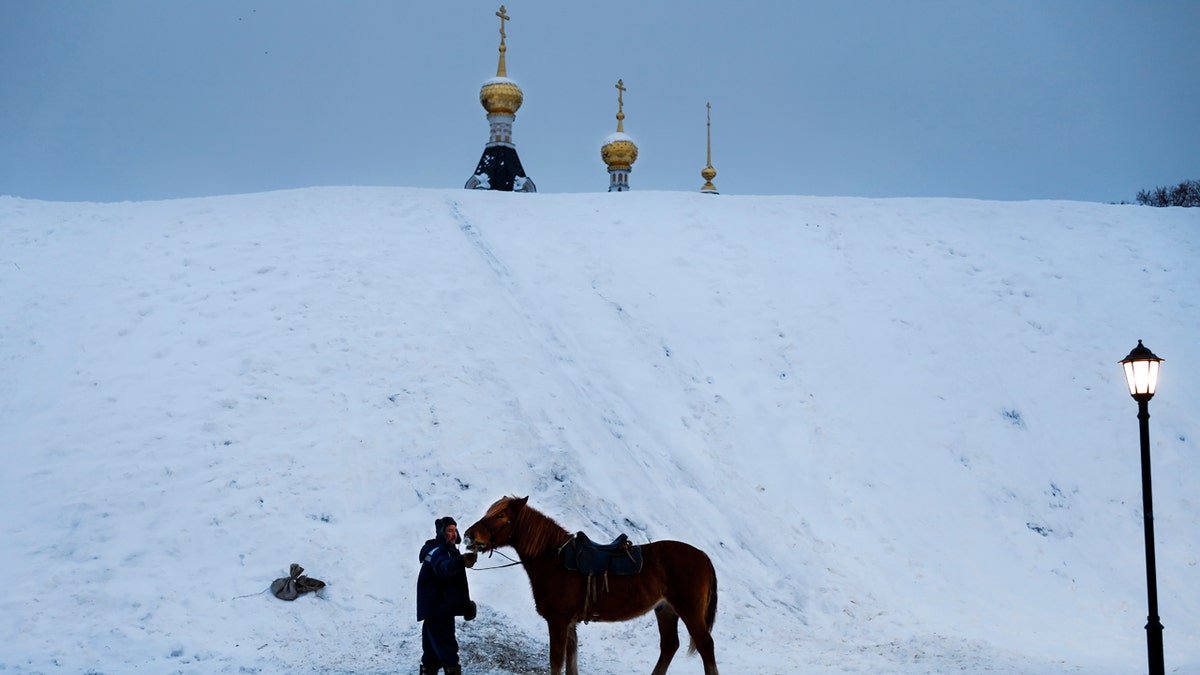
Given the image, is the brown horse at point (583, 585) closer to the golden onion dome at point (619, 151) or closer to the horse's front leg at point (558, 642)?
the horse's front leg at point (558, 642)

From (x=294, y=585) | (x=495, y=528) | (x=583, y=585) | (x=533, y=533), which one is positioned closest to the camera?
(x=495, y=528)

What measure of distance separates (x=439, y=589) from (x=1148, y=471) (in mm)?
6681

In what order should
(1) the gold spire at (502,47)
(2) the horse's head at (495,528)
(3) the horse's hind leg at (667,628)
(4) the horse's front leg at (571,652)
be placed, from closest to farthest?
1. (2) the horse's head at (495,528)
2. (4) the horse's front leg at (571,652)
3. (3) the horse's hind leg at (667,628)
4. (1) the gold spire at (502,47)

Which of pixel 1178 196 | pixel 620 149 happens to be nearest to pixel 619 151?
pixel 620 149

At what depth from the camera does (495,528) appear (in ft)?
30.1

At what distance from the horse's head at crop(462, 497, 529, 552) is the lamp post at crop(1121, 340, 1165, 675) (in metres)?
5.73

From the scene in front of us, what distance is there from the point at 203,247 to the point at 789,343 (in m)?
12.1

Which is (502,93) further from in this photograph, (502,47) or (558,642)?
(558,642)

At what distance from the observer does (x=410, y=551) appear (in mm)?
12758

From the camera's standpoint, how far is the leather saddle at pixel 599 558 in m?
9.41

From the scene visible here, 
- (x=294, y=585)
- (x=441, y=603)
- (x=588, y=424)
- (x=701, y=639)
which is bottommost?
(x=701, y=639)

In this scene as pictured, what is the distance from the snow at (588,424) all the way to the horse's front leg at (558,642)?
4.86 feet

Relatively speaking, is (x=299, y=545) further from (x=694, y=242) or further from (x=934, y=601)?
(x=694, y=242)

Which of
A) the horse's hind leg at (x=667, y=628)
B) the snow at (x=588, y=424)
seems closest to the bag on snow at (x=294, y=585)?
the snow at (x=588, y=424)
